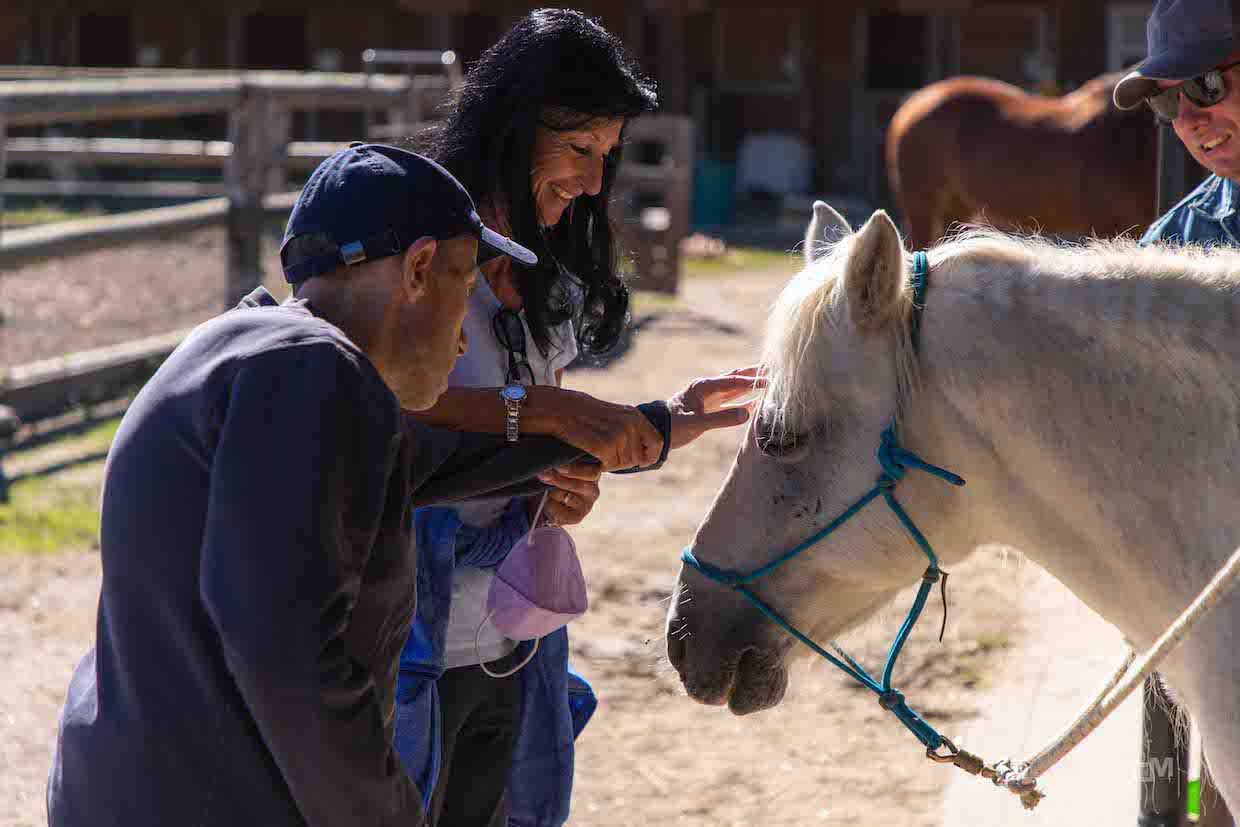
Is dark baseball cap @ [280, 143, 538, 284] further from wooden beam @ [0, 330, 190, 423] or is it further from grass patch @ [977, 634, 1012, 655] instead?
wooden beam @ [0, 330, 190, 423]

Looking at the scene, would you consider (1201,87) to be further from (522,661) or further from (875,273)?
(522,661)

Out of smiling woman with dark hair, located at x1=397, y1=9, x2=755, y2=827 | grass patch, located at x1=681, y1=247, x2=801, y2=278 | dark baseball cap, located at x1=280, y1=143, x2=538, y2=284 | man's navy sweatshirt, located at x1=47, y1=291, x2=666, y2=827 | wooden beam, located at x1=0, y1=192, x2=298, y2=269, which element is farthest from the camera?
grass patch, located at x1=681, y1=247, x2=801, y2=278

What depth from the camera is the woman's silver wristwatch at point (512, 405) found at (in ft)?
6.22

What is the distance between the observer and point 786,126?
18391mm

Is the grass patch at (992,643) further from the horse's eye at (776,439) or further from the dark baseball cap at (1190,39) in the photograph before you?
the horse's eye at (776,439)

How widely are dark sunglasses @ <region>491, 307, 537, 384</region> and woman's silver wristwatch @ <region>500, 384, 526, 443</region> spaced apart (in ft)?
0.45

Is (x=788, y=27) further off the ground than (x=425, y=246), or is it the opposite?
(x=788, y=27)

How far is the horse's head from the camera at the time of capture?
1841mm

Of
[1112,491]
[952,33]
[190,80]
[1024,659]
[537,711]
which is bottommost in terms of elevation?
[1024,659]

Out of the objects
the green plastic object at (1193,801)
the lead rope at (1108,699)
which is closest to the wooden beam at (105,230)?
the green plastic object at (1193,801)

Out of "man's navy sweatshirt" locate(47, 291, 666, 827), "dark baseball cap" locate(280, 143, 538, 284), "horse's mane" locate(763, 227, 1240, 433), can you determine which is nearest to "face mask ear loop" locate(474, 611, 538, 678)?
"horse's mane" locate(763, 227, 1240, 433)

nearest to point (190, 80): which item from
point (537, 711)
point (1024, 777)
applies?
point (537, 711)

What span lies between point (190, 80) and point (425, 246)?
724 centimetres

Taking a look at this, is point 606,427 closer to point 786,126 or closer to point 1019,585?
point 1019,585
